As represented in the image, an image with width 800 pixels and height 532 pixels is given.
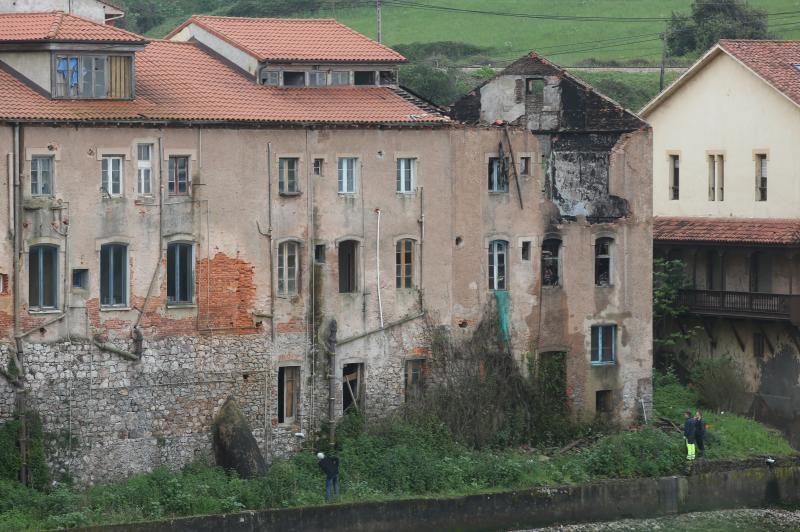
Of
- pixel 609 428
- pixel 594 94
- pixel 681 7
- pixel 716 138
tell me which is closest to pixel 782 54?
pixel 716 138

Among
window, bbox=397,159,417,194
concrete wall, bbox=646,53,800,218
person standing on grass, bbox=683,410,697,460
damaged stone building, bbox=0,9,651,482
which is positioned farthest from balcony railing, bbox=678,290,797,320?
window, bbox=397,159,417,194

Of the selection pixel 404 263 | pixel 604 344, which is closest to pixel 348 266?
pixel 404 263

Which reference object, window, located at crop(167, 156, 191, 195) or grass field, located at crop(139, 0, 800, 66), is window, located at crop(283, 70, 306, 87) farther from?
grass field, located at crop(139, 0, 800, 66)

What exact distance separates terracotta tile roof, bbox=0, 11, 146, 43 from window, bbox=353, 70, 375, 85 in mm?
6463

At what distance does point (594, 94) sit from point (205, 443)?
48.5ft

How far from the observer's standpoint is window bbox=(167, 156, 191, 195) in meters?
51.1

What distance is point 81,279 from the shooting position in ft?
163

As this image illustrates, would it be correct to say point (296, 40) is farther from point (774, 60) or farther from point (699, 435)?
point (774, 60)

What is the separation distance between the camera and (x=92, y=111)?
5009 centimetres

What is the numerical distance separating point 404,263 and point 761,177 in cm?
1378

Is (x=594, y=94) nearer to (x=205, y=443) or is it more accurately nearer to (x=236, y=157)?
(x=236, y=157)

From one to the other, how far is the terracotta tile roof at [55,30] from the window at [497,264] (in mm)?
10944

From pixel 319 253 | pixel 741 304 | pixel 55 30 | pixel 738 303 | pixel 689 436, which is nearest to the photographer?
pixel 55 30

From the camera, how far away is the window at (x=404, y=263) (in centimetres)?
5466
